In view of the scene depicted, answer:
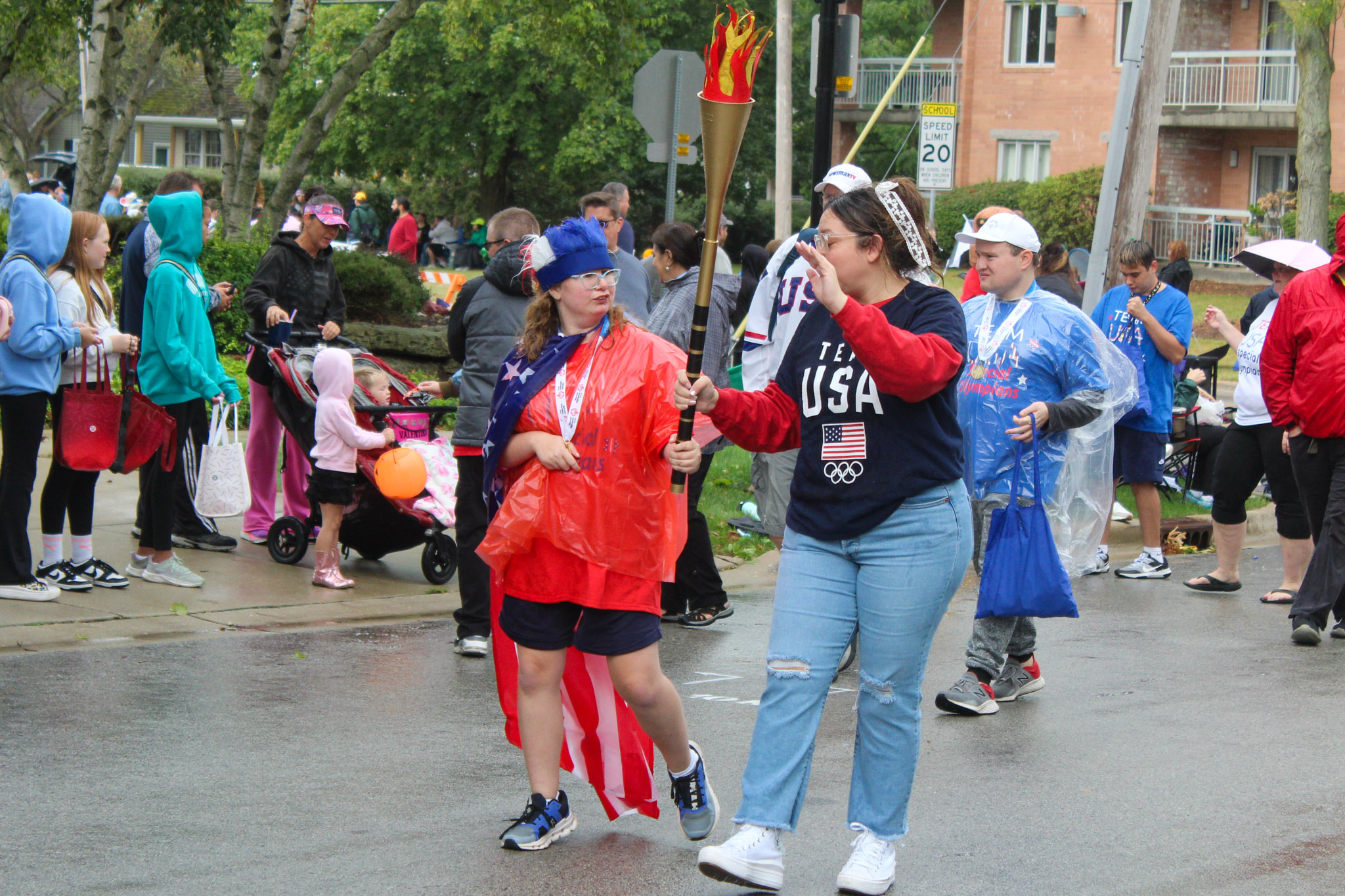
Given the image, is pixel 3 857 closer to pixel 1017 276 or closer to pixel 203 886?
pixel 203 886

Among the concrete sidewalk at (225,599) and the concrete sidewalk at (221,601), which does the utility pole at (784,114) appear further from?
the concrete sidewalk at (221,601)

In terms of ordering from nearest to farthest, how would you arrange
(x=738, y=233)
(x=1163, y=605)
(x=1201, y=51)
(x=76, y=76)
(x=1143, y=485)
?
1. (x=1163, y=605)
2. (x=1143, y=485)
3. (x=1201, y=51)
4. (x=738, y=233)
5. (x=76, y=76)

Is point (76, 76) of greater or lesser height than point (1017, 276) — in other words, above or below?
above

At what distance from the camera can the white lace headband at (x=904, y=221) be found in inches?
166

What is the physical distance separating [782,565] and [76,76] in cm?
4383

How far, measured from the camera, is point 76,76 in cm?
4281

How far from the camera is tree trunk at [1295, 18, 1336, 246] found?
28.0m

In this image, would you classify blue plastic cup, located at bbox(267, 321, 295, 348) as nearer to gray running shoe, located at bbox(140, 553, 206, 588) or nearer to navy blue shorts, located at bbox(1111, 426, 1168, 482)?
gray running shoe, located at bbox(140, 553, 206, 588)

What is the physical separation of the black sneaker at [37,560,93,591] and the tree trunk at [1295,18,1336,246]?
83.4 feet

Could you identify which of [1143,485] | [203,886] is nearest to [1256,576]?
[1143,485]

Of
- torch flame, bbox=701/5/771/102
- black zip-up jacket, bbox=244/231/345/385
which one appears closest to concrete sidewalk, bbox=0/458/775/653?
black zip-up jacket, bbox=244/231/345/385

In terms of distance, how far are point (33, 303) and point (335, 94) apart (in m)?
9.53

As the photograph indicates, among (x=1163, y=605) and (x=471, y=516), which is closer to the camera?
(x=471, y=516)

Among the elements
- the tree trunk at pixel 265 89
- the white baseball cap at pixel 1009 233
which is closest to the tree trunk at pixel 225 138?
the tree trunk at pixel 265 89
